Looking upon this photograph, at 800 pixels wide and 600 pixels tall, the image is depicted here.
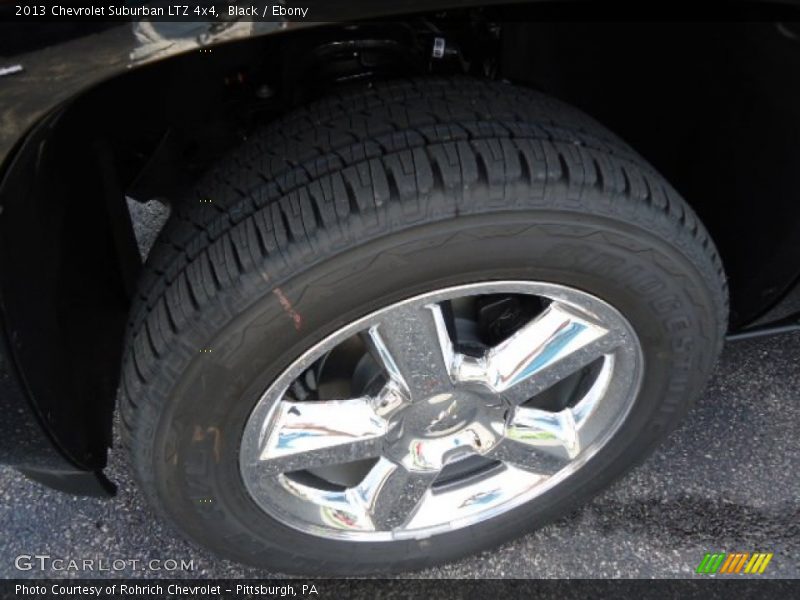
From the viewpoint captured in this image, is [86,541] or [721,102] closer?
[721,102]

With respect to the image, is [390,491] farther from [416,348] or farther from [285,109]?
[285,109]

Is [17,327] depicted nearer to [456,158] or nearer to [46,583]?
[456,158]

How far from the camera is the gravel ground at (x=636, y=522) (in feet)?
6.03

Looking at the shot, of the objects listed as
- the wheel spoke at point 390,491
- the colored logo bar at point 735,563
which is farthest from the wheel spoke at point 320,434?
the colored logo bar at point 735,563

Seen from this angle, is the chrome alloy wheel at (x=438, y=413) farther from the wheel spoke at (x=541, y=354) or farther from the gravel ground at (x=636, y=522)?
the gravel ground at (x=636, y=522)

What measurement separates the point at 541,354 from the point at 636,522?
0.72 meters

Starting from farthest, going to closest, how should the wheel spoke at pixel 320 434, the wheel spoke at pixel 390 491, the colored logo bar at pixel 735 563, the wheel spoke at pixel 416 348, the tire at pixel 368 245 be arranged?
the colored logo bar at pixel 735 563 < the wheel spoke at pixel 390 491 < the wheel spoke at pixel 320 434 < the wheel spoke at pixel 416 348 < the tire at pixel 368 245

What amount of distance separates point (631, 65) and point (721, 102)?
21 centimetres

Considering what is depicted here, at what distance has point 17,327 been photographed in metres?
1.21

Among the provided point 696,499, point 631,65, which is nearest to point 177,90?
point 631,65

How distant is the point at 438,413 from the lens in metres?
1.50

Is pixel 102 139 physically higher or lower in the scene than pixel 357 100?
lower

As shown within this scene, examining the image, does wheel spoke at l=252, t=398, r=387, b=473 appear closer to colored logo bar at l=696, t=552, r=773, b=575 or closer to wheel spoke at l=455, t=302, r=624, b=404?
wheel spoke at l=455, t=302, r=624, b=404

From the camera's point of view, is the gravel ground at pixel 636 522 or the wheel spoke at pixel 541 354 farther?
the gravel ground at pixel 636 522
